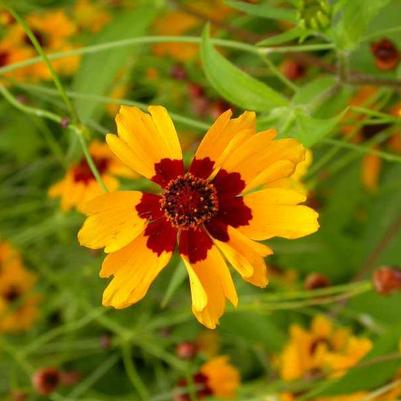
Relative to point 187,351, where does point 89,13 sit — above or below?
above

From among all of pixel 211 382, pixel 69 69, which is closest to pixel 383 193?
pixel 211 382

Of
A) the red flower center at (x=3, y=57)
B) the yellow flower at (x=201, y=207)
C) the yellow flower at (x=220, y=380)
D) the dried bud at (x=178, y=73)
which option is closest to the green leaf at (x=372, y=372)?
the yellow flower at (x=220, y=380)

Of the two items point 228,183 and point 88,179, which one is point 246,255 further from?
point 88,179

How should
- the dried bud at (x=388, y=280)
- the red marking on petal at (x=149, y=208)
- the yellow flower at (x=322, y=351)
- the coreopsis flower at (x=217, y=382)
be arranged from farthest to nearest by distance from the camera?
the coreopsis flower at (x=217, y=382), the yellow flower at (x=322, y=351), the dried bud at (x=388, y=280), the red marking on petal at (x=149, y=208)

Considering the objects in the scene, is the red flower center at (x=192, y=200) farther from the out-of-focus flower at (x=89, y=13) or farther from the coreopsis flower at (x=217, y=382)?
the out-of-focus flower at (x=89, y=13)

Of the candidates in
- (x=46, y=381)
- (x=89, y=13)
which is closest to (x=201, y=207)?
(x=46, y=381)

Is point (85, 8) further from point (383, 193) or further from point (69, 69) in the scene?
point (383, 193)
